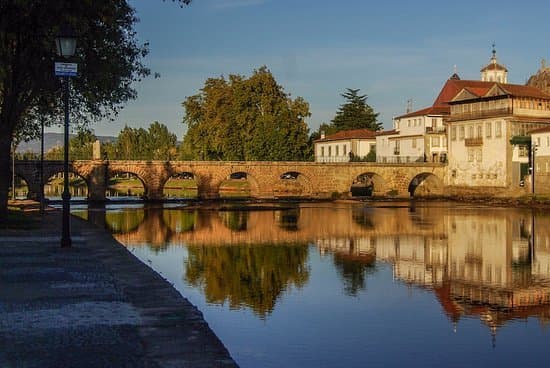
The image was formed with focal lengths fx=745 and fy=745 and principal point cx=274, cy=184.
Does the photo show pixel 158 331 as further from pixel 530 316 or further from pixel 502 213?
pixel 502 213

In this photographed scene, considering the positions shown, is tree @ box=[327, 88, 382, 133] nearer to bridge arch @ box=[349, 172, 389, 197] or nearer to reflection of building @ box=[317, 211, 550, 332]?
bridge arch @ box=[349, 172, 389, 197]

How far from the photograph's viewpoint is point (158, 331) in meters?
10.8

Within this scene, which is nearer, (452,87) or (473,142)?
(473,142)

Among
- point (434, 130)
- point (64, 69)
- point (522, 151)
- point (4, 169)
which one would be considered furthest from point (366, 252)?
point (434, 130)

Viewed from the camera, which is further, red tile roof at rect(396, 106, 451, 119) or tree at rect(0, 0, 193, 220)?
red tile roof at rect(396, 106, 451, 119)

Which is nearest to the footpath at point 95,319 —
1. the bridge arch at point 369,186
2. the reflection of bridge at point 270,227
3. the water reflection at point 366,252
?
the water reflection at point 366,252

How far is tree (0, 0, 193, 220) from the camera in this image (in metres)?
23.5

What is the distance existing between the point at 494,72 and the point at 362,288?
275 feet

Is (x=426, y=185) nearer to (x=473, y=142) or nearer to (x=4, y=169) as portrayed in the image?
(x=473, y=142)

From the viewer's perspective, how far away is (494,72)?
97875mm

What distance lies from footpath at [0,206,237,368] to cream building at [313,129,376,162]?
81.1 metres

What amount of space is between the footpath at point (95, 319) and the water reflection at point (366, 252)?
3.22 m

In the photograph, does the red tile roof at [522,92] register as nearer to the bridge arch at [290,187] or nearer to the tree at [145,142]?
the bridge arch at [290,187]

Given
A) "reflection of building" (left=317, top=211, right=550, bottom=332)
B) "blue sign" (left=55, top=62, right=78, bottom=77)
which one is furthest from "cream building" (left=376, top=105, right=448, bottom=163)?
"blue sign" (left=55, top=62, right=78, bottom=77)
